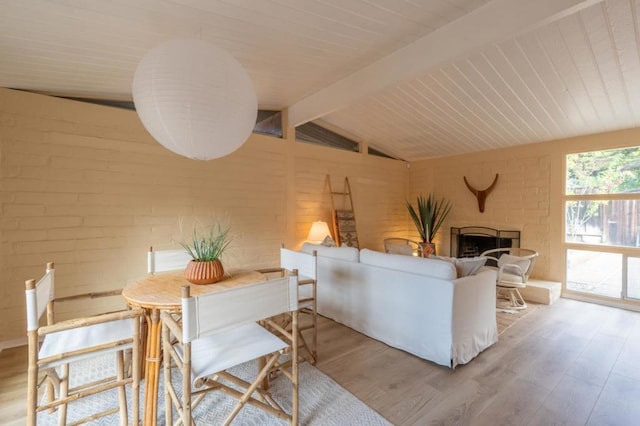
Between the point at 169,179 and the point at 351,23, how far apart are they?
265cm

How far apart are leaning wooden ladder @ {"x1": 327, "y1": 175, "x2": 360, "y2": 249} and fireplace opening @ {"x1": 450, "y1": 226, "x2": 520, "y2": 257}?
2068 mm

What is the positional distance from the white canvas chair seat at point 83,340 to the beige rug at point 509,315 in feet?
11.3

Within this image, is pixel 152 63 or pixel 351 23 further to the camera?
pixel 351 23

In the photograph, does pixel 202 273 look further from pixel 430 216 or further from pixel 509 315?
pixel 430 216

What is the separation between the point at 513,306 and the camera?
13.2ft

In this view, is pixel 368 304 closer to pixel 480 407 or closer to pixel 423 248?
pixel 480 407

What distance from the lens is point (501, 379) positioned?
2311 mm

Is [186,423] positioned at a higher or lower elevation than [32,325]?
lower

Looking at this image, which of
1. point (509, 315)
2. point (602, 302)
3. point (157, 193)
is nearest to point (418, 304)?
point (509, 315)

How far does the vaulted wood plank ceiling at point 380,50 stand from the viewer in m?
2.10

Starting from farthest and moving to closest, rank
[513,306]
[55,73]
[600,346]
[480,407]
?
[513,306] → [600,346] → [55,73] → [480,407]

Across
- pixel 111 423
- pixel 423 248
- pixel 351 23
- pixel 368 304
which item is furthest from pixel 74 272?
pixel 423 248

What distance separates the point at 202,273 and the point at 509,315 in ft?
12.1

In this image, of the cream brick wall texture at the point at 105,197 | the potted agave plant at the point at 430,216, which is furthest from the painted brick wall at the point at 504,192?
the cream brick wall texture at the point at 105,197
